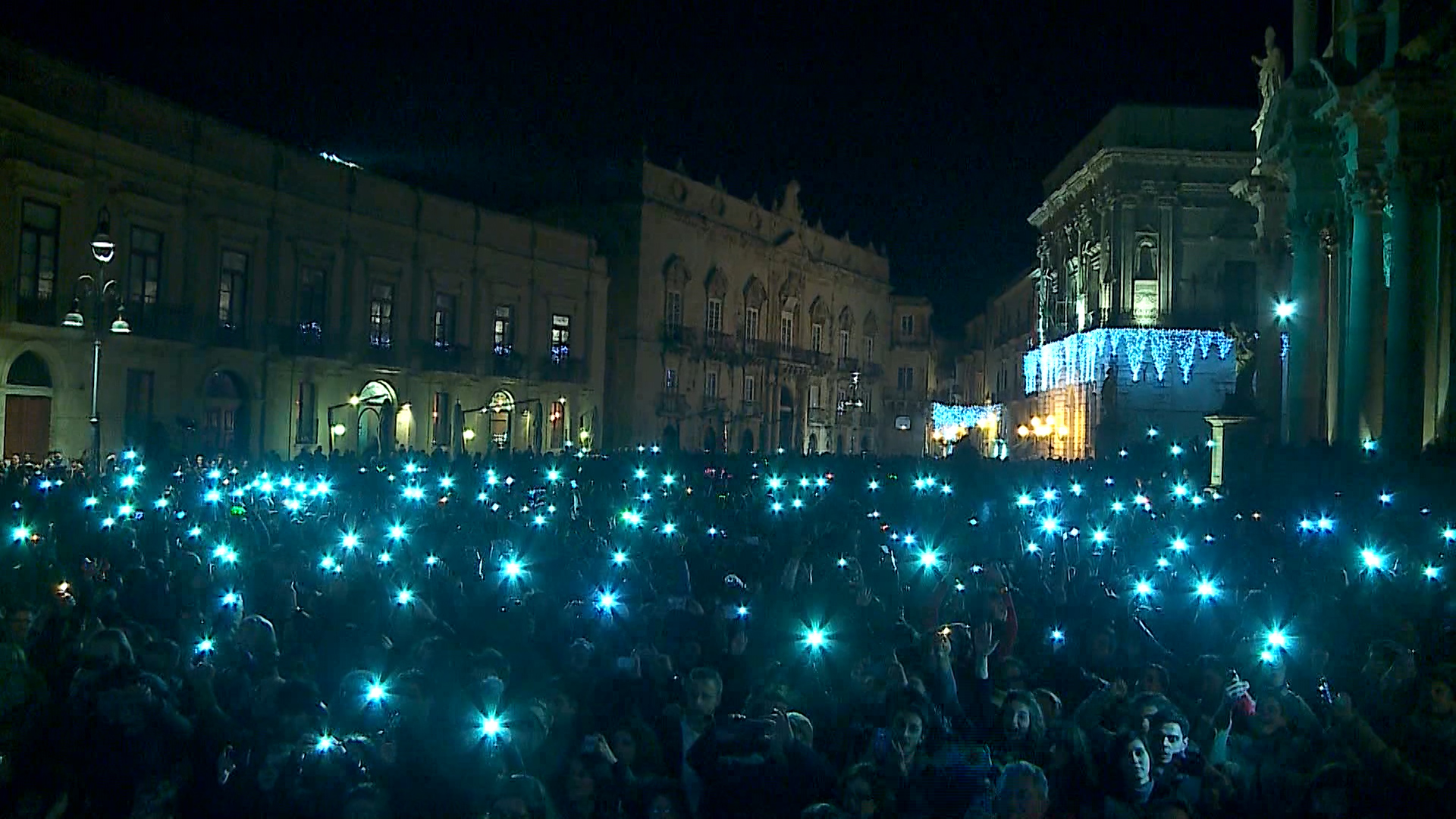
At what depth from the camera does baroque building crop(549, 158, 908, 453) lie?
187 feet

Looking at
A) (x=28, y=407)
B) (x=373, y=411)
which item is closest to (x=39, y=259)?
(x=28, y=407)

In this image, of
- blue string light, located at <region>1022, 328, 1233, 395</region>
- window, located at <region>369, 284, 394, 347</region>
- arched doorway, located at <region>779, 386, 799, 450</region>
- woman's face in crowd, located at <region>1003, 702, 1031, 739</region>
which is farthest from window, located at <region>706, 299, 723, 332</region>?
woman's face in crowd, located at <region>1003, 702, 1031, 739</region>

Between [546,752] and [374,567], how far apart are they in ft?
18.3

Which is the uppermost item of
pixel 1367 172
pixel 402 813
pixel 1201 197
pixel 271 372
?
pixel 1201 197

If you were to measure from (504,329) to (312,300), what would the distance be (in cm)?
976

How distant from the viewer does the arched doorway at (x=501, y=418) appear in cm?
4869

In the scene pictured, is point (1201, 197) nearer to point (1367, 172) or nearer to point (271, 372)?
point (1367, 172)

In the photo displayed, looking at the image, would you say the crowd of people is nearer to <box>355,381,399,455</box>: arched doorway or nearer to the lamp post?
the lamp post

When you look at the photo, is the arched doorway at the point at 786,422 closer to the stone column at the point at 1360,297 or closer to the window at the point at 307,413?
the window at the point at 307,413

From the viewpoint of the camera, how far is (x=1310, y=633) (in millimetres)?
9844

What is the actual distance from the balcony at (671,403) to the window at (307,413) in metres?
20.6

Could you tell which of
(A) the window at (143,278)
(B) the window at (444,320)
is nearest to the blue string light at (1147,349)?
(B) the window at (444,320)

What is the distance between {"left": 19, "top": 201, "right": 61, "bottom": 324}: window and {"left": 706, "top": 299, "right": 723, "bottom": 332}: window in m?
35.2

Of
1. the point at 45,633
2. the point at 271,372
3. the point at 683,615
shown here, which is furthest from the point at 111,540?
the point at 271,372
